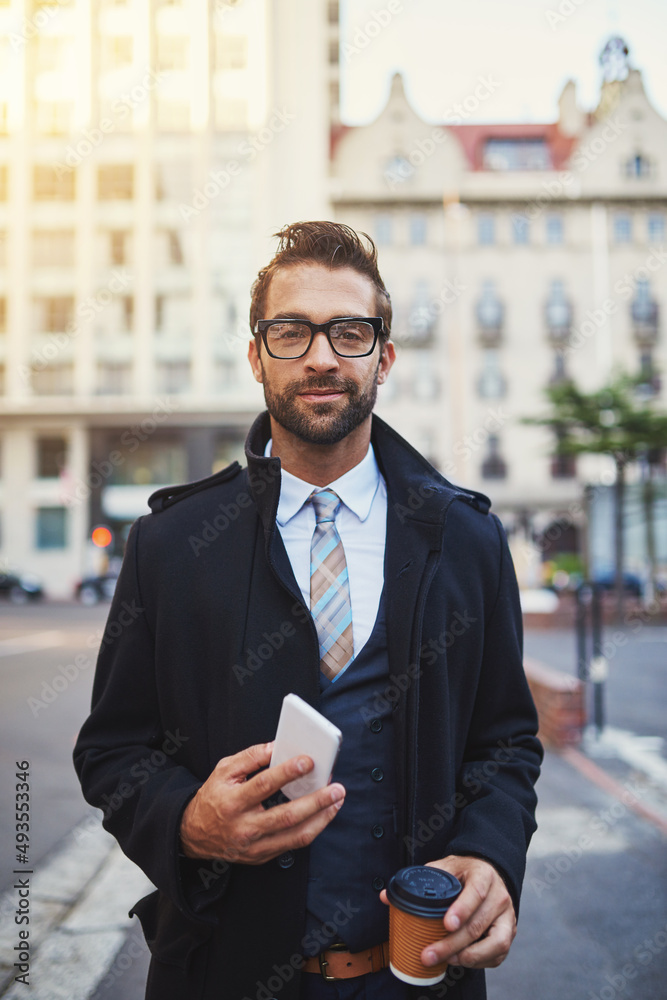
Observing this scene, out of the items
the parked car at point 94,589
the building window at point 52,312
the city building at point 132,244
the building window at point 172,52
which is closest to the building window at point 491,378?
the city building at point 132,244

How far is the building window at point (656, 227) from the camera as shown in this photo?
33125 millimetres

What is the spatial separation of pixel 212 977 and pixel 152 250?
29514 mm

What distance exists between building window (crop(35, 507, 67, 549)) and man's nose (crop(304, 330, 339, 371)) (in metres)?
29.4

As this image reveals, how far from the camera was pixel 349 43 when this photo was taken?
1082 centimetres

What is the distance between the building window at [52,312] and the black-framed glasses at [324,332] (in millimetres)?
29462

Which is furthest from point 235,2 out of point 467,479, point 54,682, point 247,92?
point 54,682

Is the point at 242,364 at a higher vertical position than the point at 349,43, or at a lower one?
lower

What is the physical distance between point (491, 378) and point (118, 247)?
17.1 meters

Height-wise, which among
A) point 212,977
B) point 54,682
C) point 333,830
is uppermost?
point 333,830

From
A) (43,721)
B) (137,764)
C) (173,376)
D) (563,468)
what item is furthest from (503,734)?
(563,468)

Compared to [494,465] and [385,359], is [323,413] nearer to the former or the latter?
[385,359]

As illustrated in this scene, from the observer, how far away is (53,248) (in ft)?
93.0

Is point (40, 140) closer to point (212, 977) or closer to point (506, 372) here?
point (506, 372)

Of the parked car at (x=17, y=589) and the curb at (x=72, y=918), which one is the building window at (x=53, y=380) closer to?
the parked car at (x=17, y=589)
